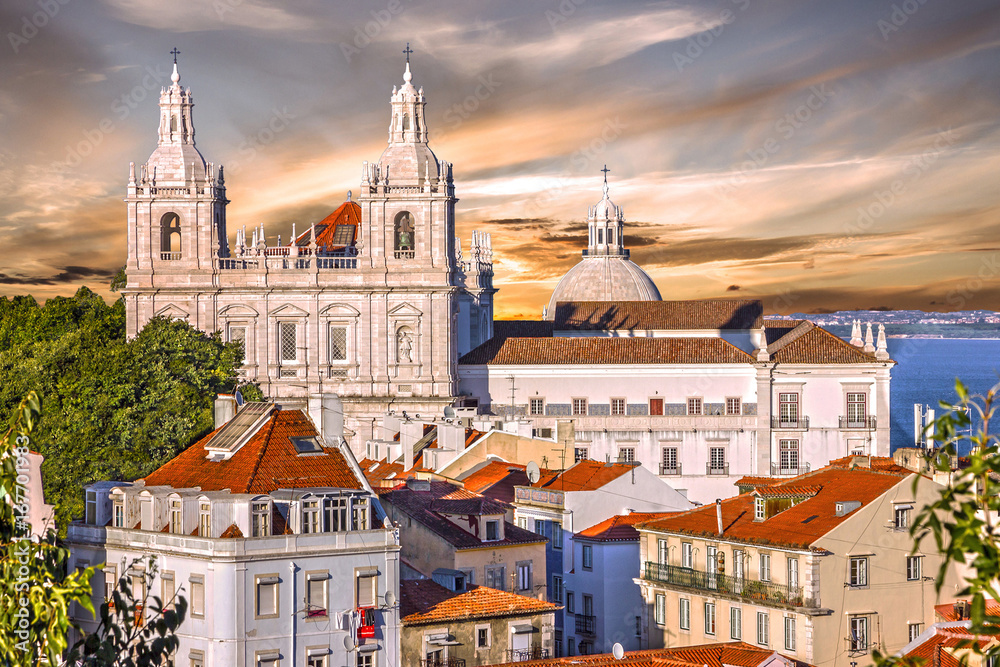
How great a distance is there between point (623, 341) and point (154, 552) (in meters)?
52.9

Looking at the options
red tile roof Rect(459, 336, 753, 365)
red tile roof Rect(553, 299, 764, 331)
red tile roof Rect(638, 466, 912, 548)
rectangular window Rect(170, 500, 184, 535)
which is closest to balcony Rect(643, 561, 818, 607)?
red tile roof Rect(638, 466, 912, 548)

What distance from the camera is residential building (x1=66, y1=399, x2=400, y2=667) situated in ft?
94.9

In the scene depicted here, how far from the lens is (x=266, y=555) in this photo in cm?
2928

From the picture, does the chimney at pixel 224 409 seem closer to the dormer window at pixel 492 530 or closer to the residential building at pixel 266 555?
the residential building at pixel 266 555

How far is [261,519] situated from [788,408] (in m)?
52.7

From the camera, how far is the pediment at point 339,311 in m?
79.9

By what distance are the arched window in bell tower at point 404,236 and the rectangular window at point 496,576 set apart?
4414cm

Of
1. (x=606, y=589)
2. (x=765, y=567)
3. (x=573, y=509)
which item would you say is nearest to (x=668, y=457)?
(x=573, y=509)

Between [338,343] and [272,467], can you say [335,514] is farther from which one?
[338,343]

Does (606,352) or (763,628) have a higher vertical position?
(606,352)

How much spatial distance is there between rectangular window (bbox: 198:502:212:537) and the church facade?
48.3m

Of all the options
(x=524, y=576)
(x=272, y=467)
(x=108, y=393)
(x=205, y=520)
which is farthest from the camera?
(x=108, y=393)

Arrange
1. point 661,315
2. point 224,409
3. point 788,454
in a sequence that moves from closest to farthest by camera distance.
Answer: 1. point 224,409
2. point 788,454
3. point 661,315

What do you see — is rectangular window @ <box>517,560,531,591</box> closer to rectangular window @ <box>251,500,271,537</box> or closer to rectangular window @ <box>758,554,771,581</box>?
rectangular window @ <box>758,554,771,581</box>
